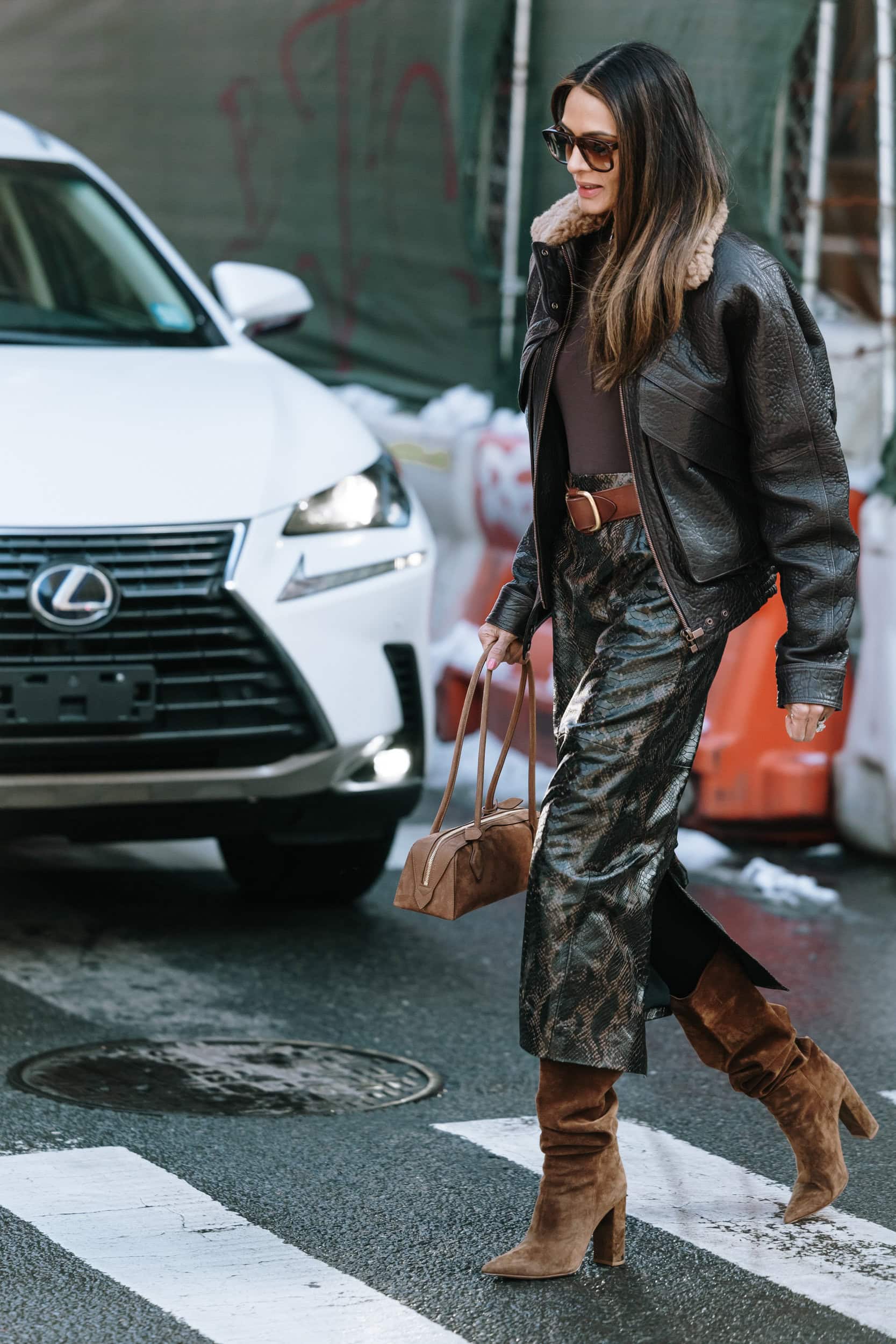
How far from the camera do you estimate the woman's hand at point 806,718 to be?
3.59 meters

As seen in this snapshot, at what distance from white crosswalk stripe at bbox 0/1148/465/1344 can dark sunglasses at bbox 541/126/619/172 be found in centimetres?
180

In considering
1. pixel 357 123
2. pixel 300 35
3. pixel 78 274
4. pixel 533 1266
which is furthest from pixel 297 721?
pixel 300 35

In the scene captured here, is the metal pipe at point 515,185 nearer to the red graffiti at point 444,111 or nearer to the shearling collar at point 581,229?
the red graffiti at point 444,111

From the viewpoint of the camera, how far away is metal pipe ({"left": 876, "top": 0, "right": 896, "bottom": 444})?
23.9 feet

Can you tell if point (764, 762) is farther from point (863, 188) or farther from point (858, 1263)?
point (858, 1263)

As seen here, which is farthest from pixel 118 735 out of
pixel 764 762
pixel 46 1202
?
pixel 764 762

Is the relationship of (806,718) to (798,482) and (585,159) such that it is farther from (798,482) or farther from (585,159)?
(585,159)

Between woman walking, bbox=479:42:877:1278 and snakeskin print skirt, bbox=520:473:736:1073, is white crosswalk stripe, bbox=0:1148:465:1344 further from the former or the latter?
snakeskin print skirt, bbox=520:473:736:1073

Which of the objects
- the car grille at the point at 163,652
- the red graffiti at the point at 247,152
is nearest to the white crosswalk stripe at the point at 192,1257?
the car grille at the point at 163,652

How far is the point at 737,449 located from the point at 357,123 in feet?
23.2

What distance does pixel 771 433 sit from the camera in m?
3.55

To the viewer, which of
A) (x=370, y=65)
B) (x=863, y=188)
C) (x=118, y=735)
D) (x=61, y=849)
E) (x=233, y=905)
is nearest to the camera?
(x=118, y=735)

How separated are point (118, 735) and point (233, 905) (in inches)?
42.9

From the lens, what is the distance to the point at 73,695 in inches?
205
